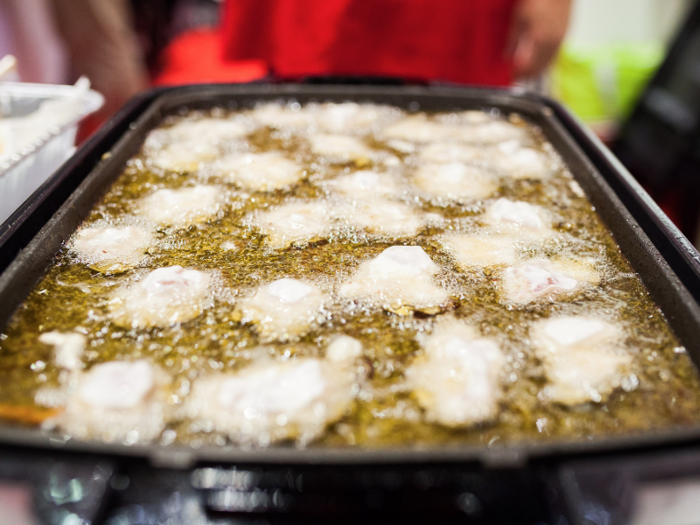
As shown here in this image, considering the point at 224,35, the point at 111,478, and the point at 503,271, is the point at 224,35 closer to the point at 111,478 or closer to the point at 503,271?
the point at 503,271

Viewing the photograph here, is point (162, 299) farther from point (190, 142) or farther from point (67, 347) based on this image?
point (190, 142)

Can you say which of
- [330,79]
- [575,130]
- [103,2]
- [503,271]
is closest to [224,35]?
[330,79]

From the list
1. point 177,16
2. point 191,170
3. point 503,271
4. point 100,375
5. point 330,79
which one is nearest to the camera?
point 100,375

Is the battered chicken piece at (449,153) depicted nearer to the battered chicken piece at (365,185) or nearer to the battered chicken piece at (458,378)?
the battered chicken piece at (365,185)

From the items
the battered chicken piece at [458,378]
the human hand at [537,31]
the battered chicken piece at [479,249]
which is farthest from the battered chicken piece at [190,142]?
the human hand at [537,31]

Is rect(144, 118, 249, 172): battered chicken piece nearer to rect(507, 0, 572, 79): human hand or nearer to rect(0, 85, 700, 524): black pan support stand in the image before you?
rect(0, 85, 700, 524): black pan support stand

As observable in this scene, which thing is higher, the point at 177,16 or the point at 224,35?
the point at 224,35
